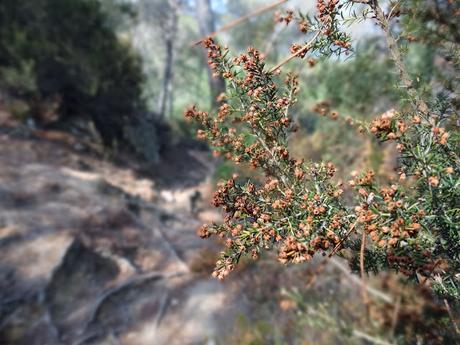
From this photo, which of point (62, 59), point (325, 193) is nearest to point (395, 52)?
point (325, 193)

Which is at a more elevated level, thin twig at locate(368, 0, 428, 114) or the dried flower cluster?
thin twig at locate(368, 0, 428, 114)

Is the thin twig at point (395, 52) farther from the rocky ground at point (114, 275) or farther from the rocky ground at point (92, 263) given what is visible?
the rocky ground at point (92, 263)

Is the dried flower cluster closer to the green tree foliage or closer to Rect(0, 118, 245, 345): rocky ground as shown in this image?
Rect(0, 118, 245, 345): rocky ground

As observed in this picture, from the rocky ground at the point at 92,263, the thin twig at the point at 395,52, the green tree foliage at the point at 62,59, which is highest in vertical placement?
the green tree foliage at the point at 62,59

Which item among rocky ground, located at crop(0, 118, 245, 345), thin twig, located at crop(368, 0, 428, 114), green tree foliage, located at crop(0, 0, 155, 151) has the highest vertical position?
green tree foliage, located at crop(0, 0, 155, 151)

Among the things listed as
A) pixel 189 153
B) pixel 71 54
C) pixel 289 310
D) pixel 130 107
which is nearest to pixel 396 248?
pixel 289 310

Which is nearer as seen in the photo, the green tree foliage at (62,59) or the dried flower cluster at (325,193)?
the dried flower cluster at (325,193)

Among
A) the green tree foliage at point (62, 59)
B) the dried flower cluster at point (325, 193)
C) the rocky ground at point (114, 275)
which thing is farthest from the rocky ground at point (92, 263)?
the dried flower cluster at point (325, 193)

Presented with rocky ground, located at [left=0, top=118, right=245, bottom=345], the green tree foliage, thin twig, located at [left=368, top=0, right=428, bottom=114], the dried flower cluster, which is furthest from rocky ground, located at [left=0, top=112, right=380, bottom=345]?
thin twig, located at [left=368, top=0, right=428, bottom=114]
